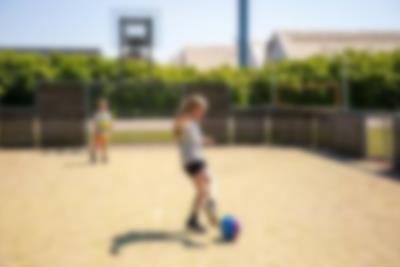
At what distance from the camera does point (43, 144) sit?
18.0 metres

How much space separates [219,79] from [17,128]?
40.7 feet

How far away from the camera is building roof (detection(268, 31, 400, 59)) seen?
138 feet

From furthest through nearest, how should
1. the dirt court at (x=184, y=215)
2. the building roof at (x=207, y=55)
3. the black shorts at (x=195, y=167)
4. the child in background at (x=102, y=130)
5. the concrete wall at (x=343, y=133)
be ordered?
the building roof at (x=207, y=55) < the child in background at (x=102, y=130) < the concrete wall at (x=343, y=133) < the black shorts at (x=195, y=167) < the dirt court at (x=184, y=215)

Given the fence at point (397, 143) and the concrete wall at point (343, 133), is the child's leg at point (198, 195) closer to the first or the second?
the fence at point (397, 143)

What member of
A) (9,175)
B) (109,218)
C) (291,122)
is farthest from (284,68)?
(109,218)

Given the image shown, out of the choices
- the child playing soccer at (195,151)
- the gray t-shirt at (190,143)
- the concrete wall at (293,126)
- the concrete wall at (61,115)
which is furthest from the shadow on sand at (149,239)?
the concrete wall at (61,115)

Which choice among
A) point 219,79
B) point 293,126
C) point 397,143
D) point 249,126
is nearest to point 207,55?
point 219,79

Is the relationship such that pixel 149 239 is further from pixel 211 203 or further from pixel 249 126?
pixel 249 126

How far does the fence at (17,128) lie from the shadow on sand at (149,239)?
1218cm

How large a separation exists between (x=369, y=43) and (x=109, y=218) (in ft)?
128

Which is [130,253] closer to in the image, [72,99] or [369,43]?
[72,99]

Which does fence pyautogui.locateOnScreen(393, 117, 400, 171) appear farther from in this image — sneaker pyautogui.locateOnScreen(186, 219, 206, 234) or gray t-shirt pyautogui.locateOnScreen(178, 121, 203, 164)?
gray t-shirt pyautogui.locateOnScreen(178, 121, 203, 164)

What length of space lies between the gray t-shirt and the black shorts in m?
0.04

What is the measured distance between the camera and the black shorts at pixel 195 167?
673cm
